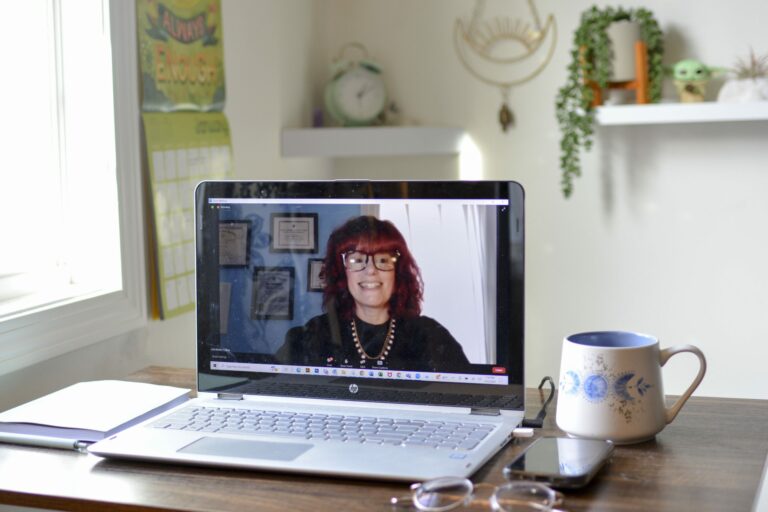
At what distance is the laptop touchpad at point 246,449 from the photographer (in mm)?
1125

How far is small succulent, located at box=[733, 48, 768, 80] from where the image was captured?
2.37 metres

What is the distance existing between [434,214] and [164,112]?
88cm

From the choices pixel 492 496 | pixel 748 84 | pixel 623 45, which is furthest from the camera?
pixel 623 45

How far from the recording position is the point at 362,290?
129 centimetres

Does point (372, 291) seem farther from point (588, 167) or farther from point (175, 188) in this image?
point (588, 167)

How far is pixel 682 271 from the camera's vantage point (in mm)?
2570

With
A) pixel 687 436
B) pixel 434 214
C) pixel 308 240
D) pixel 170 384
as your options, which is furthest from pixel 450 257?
pixel 170 384

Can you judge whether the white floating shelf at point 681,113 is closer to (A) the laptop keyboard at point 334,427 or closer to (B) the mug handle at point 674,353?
(B) the mug handle at point 674,353

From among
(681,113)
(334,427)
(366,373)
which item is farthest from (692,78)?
(334,427)

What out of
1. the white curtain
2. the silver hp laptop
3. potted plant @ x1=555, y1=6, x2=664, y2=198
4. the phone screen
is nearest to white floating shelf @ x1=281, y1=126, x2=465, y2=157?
potted plant @ x1=555, y1=6, x2=664, y2=198

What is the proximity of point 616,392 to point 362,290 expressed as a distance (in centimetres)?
35

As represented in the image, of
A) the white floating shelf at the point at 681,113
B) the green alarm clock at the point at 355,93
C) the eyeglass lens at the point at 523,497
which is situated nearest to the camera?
the eyeglass lens at the point at 523,497

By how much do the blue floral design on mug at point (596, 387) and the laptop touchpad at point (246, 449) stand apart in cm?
34

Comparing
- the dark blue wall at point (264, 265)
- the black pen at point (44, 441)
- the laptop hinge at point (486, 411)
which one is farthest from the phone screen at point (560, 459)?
the black pen at point (44, 441)
